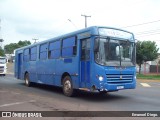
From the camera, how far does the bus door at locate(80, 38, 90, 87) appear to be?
521 inches

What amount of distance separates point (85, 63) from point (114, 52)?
1.35 m

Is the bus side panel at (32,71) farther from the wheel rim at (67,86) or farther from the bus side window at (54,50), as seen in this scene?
the wheel rim at (67,86)

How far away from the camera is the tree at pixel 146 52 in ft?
180

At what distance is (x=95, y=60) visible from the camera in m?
12.7

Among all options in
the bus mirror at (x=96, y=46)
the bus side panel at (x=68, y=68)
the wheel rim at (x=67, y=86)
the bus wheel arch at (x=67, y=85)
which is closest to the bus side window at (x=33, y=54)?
the bus side panel at (x=68, y=68)

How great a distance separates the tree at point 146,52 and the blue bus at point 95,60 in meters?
40.0

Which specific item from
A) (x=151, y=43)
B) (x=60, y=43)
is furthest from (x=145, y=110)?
(x=151, y=43)

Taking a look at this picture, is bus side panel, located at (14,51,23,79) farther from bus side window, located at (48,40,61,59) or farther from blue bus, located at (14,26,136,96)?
blue bus, located at (14,26,136,96)

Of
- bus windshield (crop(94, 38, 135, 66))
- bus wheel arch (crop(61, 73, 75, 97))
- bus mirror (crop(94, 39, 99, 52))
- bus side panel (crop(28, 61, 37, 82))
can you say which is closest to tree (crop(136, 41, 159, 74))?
bus side panel (crop(28, 61, 37, 82))

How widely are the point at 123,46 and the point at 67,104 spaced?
12.0ft

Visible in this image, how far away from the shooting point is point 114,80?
13.0 meters

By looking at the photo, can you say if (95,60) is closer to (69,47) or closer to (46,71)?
(69,47)

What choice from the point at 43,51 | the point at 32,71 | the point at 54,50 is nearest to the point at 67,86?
the point at 54,50

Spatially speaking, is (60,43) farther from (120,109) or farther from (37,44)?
(120,109)
